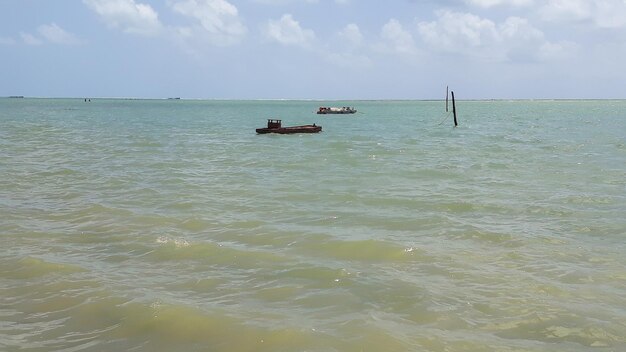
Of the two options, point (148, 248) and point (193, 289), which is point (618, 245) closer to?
point (193, 289)

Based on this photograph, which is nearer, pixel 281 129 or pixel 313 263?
pixel 313 263

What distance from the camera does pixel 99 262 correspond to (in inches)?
329

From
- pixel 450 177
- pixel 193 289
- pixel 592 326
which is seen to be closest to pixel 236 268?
pixel 193 289

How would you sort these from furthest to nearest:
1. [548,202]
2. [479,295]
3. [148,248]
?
[548,202]
[148,248]
[479,295]

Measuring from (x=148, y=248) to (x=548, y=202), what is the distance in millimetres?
9913

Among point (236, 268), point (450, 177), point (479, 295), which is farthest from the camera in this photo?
point (450, 177)

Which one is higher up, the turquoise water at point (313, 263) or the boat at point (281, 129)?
the boat at point (281, 129)

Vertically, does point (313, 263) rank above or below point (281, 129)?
below

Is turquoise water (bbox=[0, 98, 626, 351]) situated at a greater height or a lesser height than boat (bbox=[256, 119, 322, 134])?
lesser

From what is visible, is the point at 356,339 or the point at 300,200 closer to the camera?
the point at 356,339

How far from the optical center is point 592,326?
19.6 feet

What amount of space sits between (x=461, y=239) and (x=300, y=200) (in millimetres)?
5065

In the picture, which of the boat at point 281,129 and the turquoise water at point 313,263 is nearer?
the turquoise water at point 313,263

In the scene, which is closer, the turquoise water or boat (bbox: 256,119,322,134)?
the turquoise water
